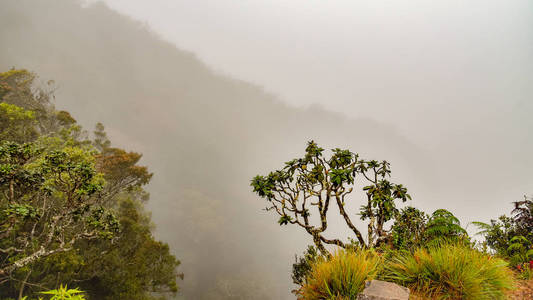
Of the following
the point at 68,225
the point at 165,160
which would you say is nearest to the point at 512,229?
the point at 68,225

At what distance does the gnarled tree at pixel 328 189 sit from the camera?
7.09 meters

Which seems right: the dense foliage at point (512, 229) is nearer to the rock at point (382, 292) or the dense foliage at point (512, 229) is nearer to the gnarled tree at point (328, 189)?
the gnarled tree at point (328, 189)

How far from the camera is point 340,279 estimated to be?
4.15 m

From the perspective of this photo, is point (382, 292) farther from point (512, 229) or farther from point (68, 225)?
point (68, 225)

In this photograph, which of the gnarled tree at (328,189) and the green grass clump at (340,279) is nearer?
the green grass clump at (340,279)

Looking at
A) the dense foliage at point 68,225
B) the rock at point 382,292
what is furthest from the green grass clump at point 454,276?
the dense foliage at point 68,225

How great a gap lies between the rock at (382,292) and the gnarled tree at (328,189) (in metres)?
2.51

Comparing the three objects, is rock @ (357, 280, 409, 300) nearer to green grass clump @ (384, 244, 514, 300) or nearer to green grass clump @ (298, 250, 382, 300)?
green grass clump @ (298, 250, 382, 300)

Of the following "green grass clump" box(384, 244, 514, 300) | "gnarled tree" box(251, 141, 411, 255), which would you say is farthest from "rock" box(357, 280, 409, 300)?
"gnarled tree" box(251, 141, 411, 255)

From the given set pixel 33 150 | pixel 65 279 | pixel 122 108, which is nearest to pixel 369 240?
pixel 33 150

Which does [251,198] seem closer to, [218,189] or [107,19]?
[218,189]

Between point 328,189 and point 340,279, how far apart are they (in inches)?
134

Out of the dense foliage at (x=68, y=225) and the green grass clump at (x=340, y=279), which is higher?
the dense foliage at (x=68, y=225)

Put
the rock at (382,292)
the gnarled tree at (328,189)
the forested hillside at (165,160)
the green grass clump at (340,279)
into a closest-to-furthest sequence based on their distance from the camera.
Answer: the rock at (382,292), the green grass clump at (340,279), the gnarled tree at (328,189), the forested hillside at (165,160)
